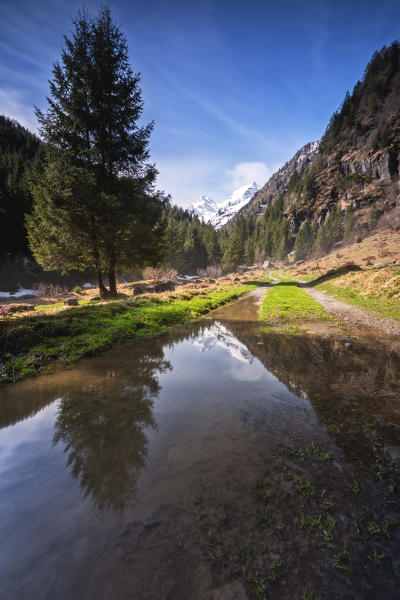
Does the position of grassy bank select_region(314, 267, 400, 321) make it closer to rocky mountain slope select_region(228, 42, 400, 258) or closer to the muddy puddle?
the muddy puddle

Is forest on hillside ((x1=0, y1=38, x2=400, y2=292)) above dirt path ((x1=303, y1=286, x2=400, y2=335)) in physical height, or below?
above

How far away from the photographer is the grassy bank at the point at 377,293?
44.5 feet

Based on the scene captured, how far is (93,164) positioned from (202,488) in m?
20.8

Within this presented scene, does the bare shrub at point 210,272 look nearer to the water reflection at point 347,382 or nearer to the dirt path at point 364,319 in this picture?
the dirt path at point 364,319

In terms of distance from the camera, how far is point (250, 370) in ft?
21.7

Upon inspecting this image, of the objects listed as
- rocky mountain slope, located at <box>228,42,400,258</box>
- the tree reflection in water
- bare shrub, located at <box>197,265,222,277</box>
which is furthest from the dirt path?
rocky mountain slope, located at <box>228,42,400,258</box>

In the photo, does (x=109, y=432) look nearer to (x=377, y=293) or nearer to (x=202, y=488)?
(x=202, y=488)

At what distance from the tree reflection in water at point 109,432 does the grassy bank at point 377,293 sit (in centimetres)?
1400

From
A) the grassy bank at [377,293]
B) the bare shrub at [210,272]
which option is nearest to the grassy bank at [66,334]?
the grassy bank at [377,293]

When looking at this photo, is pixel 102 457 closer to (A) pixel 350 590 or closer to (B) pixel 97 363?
(A) pixel 350 590

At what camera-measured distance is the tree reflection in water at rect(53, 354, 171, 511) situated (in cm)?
301

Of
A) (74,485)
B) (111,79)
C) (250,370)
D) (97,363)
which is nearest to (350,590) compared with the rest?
(74,485)

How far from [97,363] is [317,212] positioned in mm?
121819

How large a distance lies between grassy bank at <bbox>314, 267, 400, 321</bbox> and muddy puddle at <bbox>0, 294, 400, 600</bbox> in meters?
10.0
